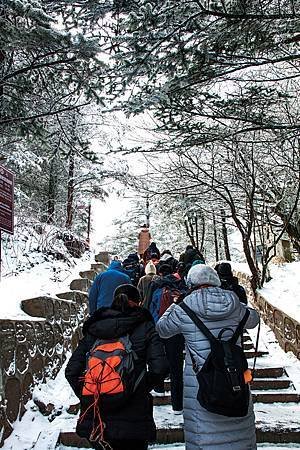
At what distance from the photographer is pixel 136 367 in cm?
272

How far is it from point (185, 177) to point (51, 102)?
7.04m

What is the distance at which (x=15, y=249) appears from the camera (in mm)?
10508

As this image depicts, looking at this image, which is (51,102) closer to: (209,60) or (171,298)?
(209,60)

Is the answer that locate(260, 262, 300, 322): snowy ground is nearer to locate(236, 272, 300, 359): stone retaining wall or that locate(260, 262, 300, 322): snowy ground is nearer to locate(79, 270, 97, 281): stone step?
locate(236, 272, 300, 359): stone retaining wall

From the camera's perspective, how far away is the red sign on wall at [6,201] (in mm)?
4148


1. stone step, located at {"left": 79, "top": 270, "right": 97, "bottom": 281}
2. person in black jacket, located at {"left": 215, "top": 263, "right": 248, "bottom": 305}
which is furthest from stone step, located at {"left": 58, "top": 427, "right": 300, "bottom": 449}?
stone step, located at {"left": 79, "top": 270, "right": 97, "bottom": 281}

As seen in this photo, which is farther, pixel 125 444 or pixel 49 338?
pixel 49 338

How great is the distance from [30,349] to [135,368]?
2.48m

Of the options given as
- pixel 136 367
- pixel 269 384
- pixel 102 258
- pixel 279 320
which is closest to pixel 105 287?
pixel 136 367

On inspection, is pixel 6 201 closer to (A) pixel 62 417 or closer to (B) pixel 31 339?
(B) pixel 31 339

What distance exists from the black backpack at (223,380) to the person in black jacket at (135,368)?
0.94 feet

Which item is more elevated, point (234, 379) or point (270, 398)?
point (234, 379)

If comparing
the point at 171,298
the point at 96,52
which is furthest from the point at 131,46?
the point at 171,298

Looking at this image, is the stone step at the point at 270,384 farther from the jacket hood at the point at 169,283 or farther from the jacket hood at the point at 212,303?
the jacket hood at the point at 212,303
